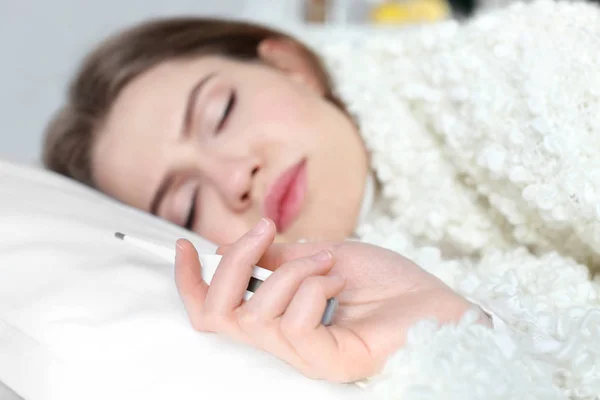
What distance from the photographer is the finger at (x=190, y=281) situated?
1.60 ft

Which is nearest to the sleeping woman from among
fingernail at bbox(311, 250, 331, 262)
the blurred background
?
fingernail at bbox(311, 250, 331, 262)

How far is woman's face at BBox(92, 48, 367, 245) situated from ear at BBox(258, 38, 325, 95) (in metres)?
0.08

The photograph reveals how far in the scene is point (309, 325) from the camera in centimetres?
42

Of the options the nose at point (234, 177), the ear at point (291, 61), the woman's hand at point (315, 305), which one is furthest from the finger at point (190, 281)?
the ear at point (291, 61)

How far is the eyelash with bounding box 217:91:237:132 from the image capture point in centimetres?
90

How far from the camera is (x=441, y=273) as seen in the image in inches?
24.9

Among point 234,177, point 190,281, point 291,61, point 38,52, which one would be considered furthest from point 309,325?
point 38,52

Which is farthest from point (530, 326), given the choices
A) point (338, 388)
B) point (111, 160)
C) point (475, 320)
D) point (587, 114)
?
point (111, 160)

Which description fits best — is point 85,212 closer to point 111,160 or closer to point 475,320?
point 111,160

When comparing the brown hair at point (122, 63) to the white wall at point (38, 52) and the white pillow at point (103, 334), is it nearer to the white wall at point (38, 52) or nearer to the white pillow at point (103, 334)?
the white wall at point (38, 52)

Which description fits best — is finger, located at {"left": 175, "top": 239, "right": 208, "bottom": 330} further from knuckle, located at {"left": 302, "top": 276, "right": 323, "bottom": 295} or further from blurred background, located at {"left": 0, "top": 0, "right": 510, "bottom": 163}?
blurred background, located at {"left": 0, "top": 0, "right": 510, "bottom": 163}

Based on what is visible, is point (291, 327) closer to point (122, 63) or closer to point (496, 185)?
point (496, 185)

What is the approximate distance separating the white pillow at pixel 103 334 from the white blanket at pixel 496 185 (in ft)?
0.35

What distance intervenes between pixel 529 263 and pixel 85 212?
1.69 ft
